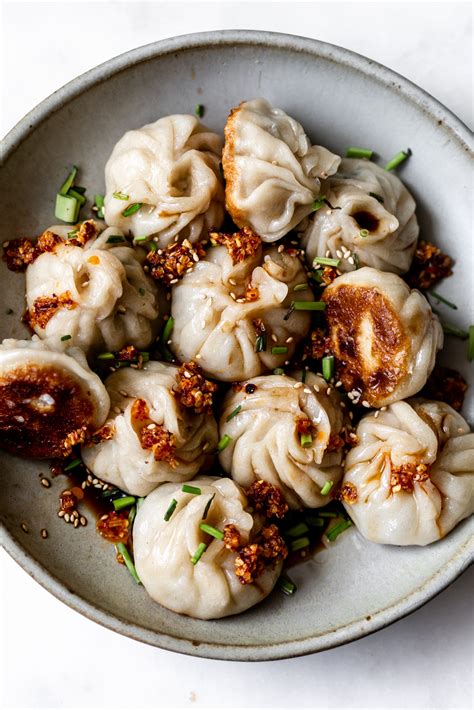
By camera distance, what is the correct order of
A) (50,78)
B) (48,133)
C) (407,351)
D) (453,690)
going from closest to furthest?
(407,351)
(48,133)
(453,690)
(50,78)

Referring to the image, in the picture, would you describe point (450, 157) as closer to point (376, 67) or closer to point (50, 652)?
point (376, 67)

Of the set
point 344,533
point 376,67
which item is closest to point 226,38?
point 376,67

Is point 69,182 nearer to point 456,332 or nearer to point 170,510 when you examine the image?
point 170,510

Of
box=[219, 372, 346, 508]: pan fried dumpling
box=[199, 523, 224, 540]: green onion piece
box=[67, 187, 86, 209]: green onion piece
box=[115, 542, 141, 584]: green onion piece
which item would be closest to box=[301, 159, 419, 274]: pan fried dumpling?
box=[219, 372, 346, 508]: pan fried dumpling

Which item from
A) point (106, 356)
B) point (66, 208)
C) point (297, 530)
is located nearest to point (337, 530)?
point (297, 530)

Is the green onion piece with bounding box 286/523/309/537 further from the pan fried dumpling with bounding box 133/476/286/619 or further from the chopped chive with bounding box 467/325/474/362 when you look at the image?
the chopped chive with bounding box 467/325/474/362

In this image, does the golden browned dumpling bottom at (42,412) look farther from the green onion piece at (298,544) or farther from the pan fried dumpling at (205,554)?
A: the green onion piece at (298,544)

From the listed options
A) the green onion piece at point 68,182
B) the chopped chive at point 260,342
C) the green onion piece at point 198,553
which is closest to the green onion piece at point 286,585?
the green onion piece at point 198,553

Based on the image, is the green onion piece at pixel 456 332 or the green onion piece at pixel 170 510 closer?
the green onion piece at pixel 170 510
